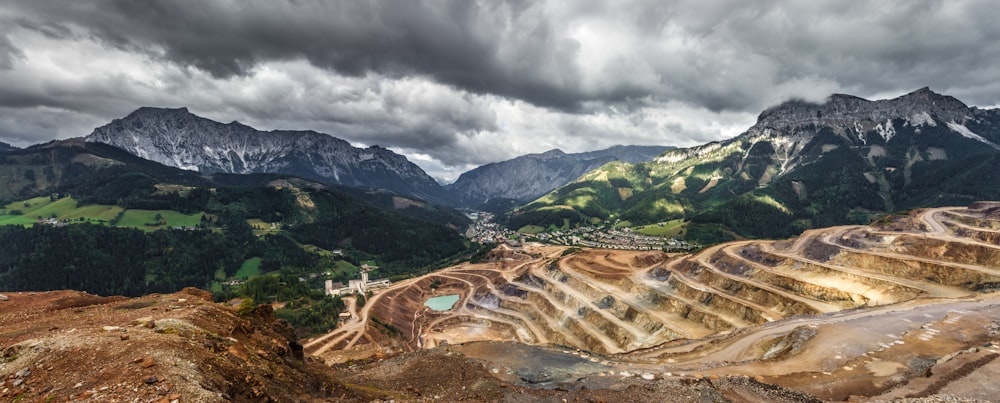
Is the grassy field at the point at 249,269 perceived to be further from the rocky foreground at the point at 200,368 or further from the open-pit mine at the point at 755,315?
the rocky foreground at the point at 200,368

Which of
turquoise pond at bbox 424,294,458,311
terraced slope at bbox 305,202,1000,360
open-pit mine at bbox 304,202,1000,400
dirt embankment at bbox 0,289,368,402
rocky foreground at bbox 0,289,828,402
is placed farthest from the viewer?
turquoise pond at bbox 424,294,458,311

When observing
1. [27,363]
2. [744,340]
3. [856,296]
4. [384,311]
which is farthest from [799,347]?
[384,311]

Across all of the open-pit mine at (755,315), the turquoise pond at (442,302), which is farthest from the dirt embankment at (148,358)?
the turquoise pond at (442,302)

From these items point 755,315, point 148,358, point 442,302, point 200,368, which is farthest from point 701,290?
point 148,358

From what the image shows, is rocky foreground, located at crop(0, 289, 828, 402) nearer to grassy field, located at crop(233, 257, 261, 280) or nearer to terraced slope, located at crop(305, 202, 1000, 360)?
terraced slope, located at crop(305, 202, 1000, 360)

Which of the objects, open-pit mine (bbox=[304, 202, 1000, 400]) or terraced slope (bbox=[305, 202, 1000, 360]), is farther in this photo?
terraced slope (bbox=[305, 202, 1000, 360])

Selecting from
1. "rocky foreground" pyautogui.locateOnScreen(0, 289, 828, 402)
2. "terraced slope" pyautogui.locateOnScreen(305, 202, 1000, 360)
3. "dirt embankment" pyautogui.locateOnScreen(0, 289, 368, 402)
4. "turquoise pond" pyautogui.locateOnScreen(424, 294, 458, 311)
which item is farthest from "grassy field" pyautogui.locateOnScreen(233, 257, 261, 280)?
"dirt embankment" pyautogui.locateOnScreen(0, 289, 368, 402)
